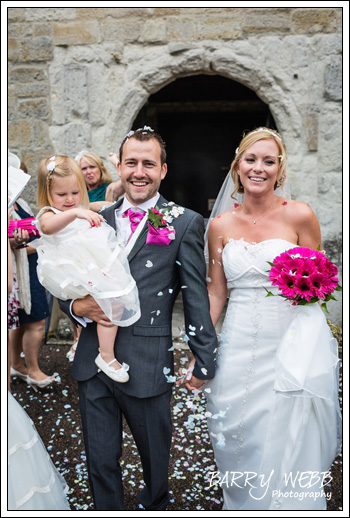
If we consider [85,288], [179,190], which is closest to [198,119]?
[179,190]

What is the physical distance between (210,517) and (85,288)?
1174 mm

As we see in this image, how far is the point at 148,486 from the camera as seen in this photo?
7.79 feet

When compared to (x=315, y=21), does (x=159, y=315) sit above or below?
below

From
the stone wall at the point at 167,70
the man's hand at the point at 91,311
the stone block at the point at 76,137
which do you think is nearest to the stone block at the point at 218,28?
the stone wall at the point at 167,70

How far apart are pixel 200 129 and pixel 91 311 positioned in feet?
25.8

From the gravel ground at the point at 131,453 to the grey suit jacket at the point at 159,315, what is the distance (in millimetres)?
504

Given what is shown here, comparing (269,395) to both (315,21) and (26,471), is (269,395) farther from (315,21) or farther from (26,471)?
(315,21)

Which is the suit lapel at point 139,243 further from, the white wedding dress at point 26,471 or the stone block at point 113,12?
the stone block at point 113,12

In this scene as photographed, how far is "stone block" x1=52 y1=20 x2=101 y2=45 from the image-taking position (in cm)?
529

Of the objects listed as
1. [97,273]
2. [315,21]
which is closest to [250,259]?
[97,273]

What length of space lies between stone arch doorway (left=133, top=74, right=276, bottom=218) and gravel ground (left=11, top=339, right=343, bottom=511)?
A: 232 inches

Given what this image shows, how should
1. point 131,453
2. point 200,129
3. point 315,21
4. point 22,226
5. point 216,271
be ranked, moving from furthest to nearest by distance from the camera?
point 200,129 < point 315,21 < point 22,226 < point 131,453 < point 216,271

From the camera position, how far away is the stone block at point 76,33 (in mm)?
5285

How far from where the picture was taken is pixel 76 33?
531cm
